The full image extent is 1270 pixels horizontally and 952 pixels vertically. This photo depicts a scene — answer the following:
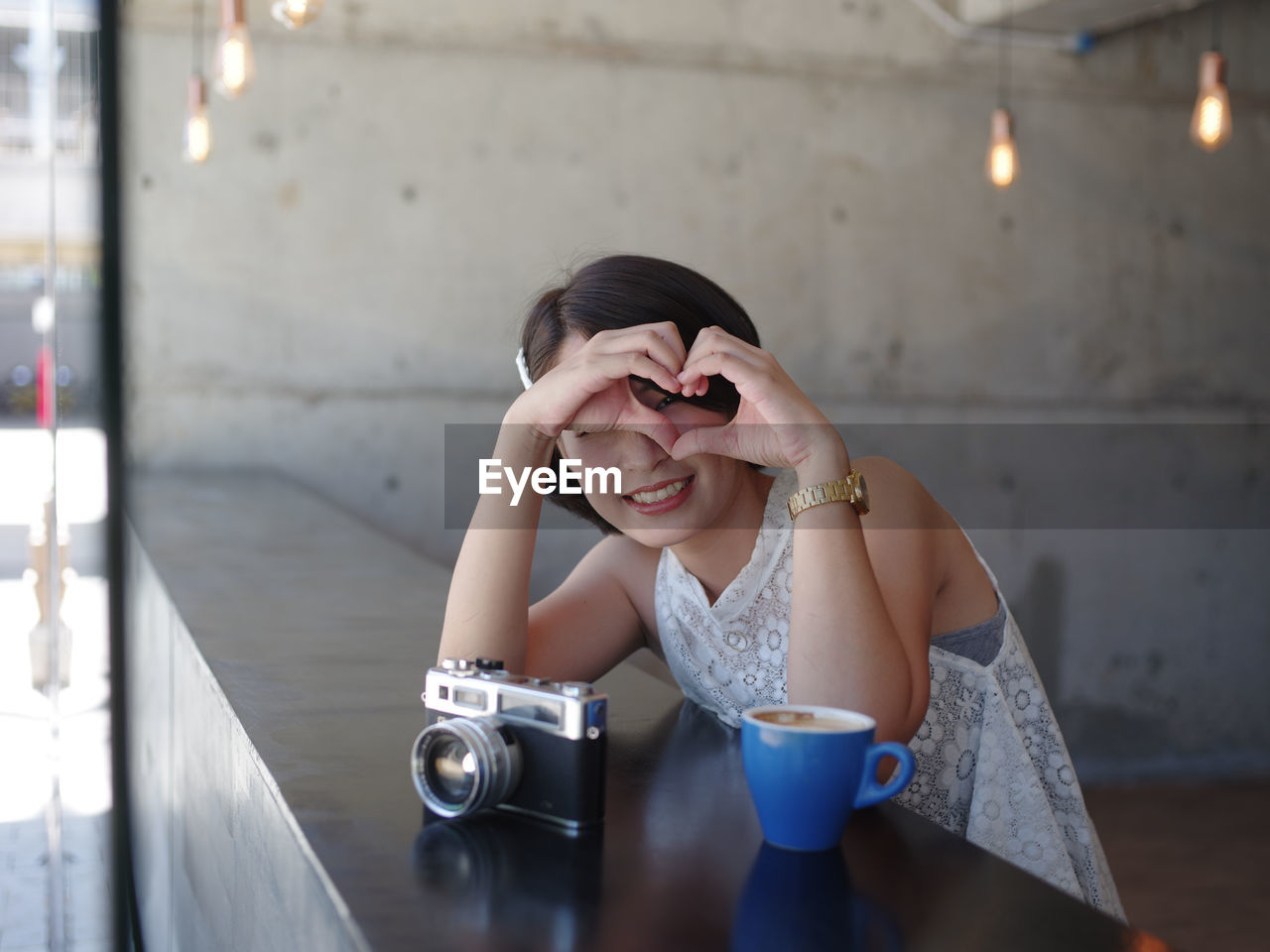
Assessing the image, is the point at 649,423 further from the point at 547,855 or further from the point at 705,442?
the point at 547,855

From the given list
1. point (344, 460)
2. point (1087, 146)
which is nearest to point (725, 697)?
point (344, 460)

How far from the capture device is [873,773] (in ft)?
2.47

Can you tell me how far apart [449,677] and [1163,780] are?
4.47 m

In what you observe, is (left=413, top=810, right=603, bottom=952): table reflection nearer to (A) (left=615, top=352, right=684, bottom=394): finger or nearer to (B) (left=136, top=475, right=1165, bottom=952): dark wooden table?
(B) (left=136, top=475, right=1165, bottom=952): dark wooden table

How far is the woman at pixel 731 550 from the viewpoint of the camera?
1.05 meters

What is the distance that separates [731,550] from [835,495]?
285 mm

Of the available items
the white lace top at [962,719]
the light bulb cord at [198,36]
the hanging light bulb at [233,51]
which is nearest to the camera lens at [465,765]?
the white lace top at [962,719]

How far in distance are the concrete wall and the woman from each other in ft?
7.32

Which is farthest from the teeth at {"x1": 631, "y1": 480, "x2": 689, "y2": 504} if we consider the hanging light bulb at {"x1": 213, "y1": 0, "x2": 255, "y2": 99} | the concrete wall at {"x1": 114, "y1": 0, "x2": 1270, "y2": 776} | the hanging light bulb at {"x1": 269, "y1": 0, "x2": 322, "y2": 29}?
the concrete wall at {"x1": 114, "y1": 0, "x2": 1270, "y2": 776}

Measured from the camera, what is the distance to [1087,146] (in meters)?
4.41

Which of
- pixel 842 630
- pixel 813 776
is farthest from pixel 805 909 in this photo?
pixel 842 630

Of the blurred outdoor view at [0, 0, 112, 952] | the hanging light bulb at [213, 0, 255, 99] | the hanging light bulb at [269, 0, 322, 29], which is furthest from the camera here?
the hanging light bulb at [213, 0, 255, 99]

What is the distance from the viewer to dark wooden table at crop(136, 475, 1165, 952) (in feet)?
2.07

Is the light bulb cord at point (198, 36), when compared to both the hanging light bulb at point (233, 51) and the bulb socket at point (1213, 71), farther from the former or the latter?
the bulb socket at point (1213, 71)
